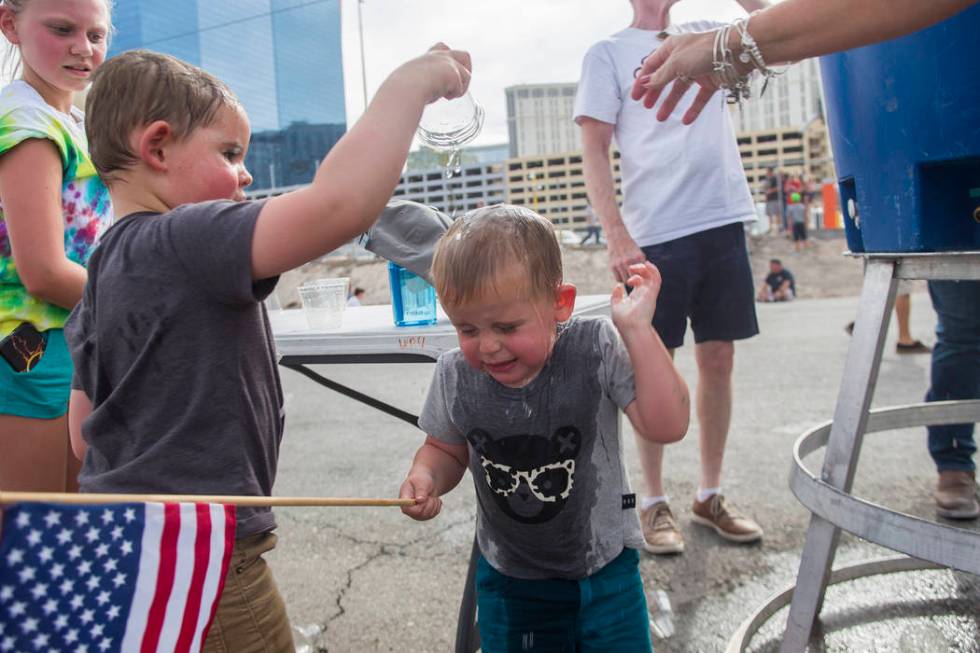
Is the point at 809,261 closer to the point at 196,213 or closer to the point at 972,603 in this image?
the point at 972,603

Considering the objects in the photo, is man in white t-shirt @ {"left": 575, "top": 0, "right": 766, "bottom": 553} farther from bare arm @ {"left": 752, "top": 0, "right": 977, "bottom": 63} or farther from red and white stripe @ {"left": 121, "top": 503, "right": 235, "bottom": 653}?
red and white stripe @ {"left": 121, "top": 503, "right": 235, "bottom": 653}

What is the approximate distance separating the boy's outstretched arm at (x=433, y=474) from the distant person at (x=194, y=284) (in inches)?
10.0

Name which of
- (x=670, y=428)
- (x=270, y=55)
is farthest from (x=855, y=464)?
(x=270, y=55)

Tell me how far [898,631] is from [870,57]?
149 centimetres

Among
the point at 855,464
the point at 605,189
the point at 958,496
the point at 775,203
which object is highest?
the point at 775,203

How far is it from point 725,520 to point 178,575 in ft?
7.04

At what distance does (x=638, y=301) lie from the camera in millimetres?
1317

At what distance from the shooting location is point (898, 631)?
6.66ft

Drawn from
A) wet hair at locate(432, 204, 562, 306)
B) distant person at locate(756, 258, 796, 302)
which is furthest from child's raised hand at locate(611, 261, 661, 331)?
distant person at locate(756, 258, 796, 302)

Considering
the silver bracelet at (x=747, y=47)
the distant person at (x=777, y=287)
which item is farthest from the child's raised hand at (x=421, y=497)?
the distant person at (x=777, y=287)

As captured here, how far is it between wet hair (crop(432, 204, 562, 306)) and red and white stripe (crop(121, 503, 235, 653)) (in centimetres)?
50

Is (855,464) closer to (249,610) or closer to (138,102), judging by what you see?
(249,610)

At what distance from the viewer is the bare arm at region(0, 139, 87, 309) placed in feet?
4.68

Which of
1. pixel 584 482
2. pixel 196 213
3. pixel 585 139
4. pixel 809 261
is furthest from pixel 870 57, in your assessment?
pixel 809 261
